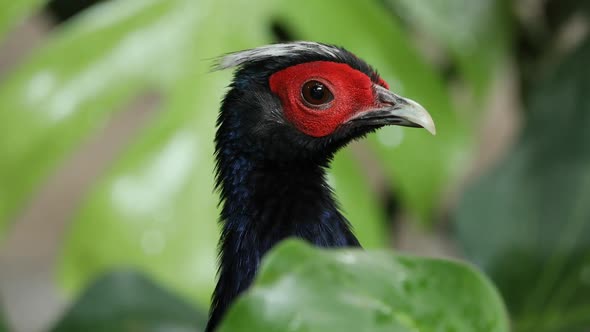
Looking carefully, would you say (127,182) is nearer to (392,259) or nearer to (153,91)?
(153,91)

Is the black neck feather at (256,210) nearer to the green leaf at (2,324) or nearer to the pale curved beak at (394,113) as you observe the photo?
the pale curved beak at (394,113)

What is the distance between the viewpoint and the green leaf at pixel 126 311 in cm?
92

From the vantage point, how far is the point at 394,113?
0.57 meters

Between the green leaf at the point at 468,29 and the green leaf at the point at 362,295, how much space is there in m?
0.69

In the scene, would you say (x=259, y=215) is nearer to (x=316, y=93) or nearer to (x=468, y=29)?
(x=316, y=93)

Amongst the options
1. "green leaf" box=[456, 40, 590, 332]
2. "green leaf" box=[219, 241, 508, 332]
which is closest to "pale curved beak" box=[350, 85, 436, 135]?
"green leaf" box=[219, 241, 508, 332]

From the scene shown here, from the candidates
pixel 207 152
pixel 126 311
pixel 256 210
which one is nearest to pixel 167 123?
pixel 207 152

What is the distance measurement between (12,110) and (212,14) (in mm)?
250

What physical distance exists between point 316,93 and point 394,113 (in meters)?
0.05

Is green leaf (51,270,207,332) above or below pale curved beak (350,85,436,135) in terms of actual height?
below

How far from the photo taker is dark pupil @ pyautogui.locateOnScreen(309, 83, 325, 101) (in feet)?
1.89

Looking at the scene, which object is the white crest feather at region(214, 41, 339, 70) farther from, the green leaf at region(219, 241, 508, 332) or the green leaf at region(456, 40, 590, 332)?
the green leaf at region(456, 40, 590, 332)

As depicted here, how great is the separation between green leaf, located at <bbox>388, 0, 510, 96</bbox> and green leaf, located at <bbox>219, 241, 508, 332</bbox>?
27.1 inches

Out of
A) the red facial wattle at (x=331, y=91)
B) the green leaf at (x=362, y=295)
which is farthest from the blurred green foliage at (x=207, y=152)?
the green leaf at (x=362, y=295)
